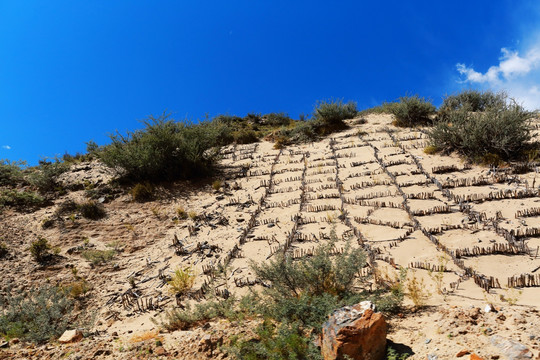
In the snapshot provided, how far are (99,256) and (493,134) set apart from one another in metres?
8.67

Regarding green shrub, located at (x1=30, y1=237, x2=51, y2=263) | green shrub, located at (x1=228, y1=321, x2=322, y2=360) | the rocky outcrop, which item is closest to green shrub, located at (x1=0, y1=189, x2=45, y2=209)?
green shrub, located at (x1=30, y1=237, x2=51, y2=263)

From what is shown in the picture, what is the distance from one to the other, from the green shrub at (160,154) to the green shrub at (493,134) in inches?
267

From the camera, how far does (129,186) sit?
8648 mm

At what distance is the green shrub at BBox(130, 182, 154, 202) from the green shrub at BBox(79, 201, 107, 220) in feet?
2.80

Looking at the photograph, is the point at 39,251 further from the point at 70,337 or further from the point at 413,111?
the point at 413,111

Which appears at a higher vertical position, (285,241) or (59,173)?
(59,173)

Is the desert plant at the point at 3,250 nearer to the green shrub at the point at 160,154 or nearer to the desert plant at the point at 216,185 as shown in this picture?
the green shrub at the point at 160,154

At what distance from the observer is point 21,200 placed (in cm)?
773

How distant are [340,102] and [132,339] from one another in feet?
39.5

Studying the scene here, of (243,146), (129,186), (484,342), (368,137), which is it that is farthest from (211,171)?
(484,342)

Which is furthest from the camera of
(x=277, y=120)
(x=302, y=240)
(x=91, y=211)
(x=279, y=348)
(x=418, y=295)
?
(x=277, y=120)

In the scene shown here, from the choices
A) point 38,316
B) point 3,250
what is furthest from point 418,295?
point 3,250

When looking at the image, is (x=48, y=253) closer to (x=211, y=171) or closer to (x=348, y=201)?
(x=211, y=171)

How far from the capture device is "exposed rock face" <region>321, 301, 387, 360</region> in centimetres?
210
